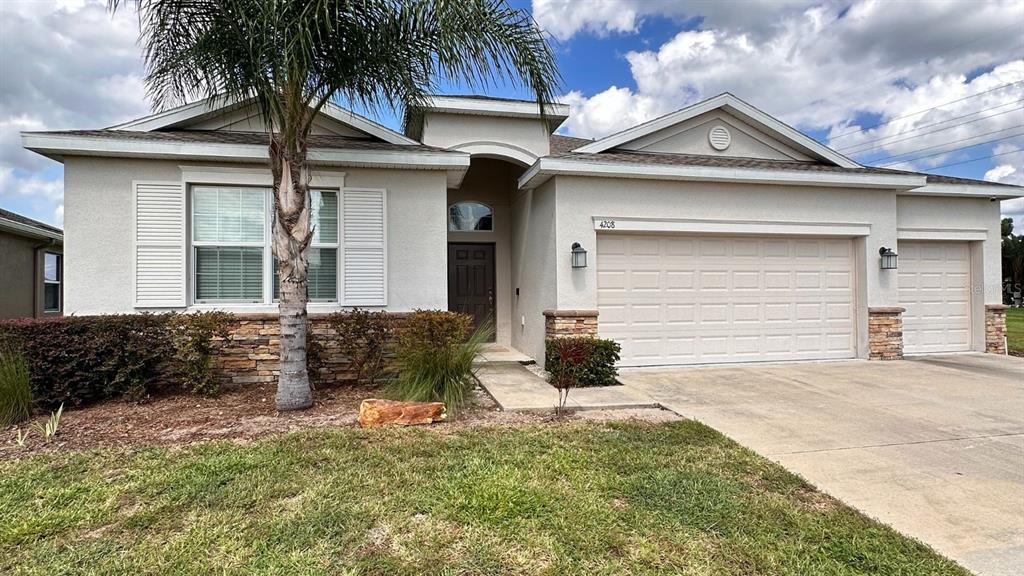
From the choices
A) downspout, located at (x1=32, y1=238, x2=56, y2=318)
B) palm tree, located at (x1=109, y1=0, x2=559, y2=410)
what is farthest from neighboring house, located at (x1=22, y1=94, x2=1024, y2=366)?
downspout, located at (x1=32, y1=238, x2=56, y2=318)

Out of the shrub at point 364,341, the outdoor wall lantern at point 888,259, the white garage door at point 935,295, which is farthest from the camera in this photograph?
the white garage door at point 935,295

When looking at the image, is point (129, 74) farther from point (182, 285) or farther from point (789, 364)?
point (789, 364)

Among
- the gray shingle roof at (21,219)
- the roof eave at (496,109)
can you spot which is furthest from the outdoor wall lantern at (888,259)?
the gray shingle roof at (21,219)

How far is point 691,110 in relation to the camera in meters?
9.30

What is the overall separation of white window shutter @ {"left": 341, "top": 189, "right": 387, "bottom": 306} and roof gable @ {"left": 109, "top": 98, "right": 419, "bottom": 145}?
3.61 ft

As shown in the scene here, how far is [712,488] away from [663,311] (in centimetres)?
531

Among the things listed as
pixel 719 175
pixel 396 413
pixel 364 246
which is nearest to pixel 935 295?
pixel 719 175

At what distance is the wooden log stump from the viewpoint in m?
5.12

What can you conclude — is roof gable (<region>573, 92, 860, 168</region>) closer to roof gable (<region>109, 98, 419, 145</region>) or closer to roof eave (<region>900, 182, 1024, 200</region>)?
roof eave (<region>900, 182, 1024, 200</region>)

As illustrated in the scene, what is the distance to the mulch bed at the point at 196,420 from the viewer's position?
4.75m

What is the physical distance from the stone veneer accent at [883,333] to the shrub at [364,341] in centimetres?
838

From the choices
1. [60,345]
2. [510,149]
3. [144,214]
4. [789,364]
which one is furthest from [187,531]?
[789,364]

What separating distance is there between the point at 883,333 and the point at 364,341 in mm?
8992

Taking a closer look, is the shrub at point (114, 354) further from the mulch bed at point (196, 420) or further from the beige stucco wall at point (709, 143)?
the beige stucco wall at point (709, 143)
